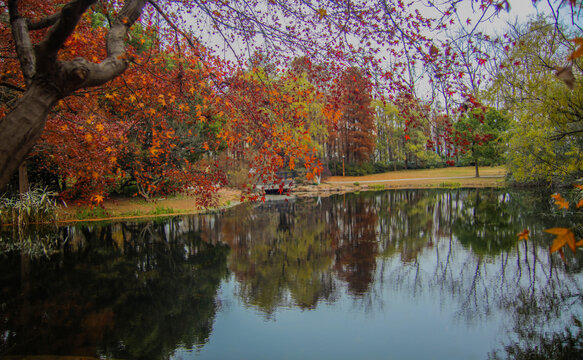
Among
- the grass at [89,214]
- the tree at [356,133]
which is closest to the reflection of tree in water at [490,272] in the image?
the grass at [89,214]

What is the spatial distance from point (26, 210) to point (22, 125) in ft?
39.9

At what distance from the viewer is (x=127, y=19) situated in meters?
3.88

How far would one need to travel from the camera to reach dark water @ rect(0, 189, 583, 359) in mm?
5133

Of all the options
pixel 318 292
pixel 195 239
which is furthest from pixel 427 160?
pixel 318 292

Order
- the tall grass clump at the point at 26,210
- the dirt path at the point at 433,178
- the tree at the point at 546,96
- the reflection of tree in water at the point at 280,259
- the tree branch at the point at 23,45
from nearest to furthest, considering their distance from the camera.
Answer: the tree branch at the point at 23,45
the reflection of tree in water at the point at 280,259
the tree at the point at 546,96
the tall grass clump at the point at 26,210
the dirt path at the point at 433,178

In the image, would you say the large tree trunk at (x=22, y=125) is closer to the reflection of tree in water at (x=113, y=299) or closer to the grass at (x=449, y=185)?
the reflection of tree in water at (x=113, y=299)

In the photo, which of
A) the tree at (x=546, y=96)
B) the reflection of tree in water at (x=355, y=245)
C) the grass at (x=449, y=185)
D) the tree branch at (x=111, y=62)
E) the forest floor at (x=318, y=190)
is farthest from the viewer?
the grass at (x=449, y=185)

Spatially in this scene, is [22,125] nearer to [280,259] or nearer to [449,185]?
[280,259]

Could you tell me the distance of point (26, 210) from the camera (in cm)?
1298

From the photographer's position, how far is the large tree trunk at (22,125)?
10.2ft

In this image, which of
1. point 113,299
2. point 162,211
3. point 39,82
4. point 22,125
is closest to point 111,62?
point 39,82

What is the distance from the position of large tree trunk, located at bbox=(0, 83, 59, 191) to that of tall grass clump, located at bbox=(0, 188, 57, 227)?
1193 cm

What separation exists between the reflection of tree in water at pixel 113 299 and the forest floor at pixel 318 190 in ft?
6.99

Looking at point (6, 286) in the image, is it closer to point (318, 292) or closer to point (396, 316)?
point (318, 292)
